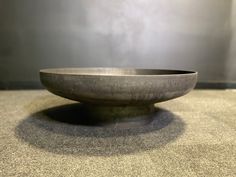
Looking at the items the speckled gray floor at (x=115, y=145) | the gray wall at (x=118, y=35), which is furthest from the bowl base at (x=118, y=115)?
the gray wall at (x=118, y=35)

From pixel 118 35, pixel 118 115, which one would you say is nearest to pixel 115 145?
pixel 118 115

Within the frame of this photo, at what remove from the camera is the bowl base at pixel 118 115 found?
978 millimetres

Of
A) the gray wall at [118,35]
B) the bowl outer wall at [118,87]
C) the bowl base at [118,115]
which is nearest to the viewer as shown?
the bowl outer wall at [118,87]

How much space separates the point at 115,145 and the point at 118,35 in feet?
5.17

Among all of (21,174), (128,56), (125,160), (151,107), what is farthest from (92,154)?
(128,56)

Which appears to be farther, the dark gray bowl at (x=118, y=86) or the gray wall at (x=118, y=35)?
the gray wall at (x=118, y=35)

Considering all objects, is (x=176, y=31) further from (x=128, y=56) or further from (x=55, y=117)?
(x=55, y=117)

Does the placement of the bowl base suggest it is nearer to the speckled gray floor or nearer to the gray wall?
the speckled gray floor

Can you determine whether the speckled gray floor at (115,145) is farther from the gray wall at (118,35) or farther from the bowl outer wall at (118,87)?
the gray wall at (118,35)

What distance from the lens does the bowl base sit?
98cm

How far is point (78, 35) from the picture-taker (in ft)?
7.08

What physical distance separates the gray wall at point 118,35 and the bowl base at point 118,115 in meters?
1.26

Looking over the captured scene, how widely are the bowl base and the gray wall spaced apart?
1255mm

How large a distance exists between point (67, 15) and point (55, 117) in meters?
1.28
